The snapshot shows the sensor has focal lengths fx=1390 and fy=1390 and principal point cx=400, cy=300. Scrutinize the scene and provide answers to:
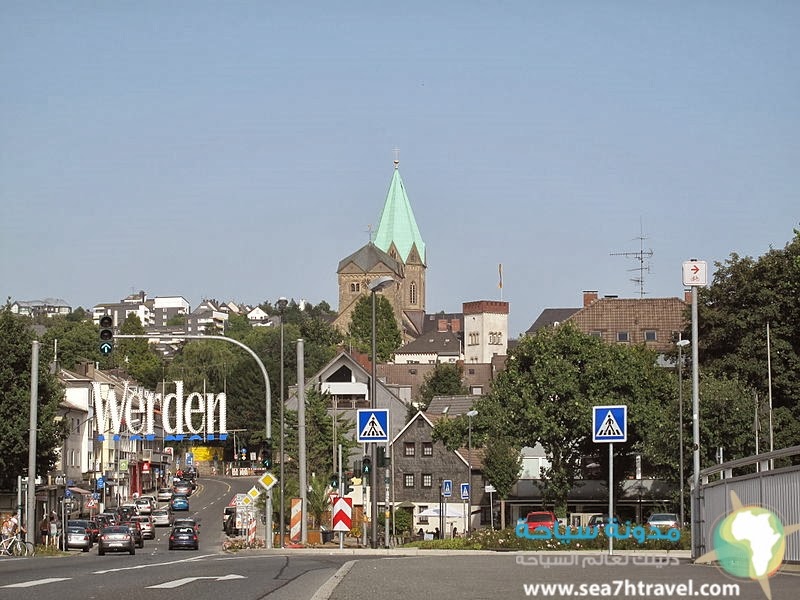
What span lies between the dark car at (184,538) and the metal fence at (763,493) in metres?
36.9

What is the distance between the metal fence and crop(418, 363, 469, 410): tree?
13754 cm

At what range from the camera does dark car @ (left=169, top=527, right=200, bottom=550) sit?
6016 centimetres

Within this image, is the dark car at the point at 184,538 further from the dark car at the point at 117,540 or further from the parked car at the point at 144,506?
the parked car at the point at 144,506

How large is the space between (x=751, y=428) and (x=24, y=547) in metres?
33.3

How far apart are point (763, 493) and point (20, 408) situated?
4490 cm

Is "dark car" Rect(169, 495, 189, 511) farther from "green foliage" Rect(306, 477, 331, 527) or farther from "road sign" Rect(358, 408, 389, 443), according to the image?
"road sign" Rect(358, 408, 389, 443)

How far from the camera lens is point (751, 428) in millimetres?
61938

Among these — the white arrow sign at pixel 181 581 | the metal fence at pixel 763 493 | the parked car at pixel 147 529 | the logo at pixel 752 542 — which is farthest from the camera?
the parked car at pixel 147 529

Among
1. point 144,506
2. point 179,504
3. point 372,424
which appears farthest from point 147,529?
point 372,424

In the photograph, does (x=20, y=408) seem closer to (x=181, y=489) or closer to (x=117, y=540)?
(x=117, y=540)

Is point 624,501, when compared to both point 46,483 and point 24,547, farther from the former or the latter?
point 24,547

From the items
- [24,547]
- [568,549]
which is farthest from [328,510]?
[568,549]

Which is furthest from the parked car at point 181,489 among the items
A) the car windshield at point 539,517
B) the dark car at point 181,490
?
the car windshield at point 539,517

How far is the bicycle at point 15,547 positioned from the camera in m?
42.1
